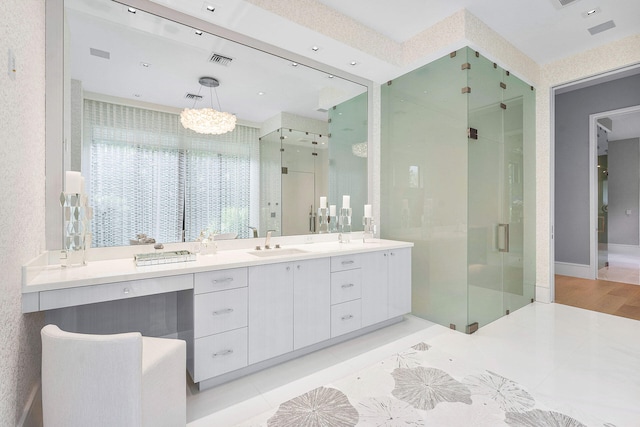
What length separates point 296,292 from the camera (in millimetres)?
2342

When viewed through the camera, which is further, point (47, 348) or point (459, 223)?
point (459, 223)

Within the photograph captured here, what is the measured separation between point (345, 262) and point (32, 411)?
2.12 meters

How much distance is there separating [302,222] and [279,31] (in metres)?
1.74

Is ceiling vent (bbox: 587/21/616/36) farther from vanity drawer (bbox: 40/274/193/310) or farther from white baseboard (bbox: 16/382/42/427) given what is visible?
white baseboard (bbox: 16/382/42/427)

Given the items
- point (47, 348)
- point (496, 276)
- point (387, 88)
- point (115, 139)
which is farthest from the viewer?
point (387, 88)

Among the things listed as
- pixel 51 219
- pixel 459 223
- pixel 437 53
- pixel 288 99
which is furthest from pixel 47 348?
pixel 437 53

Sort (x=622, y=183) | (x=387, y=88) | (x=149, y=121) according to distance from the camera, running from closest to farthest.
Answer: (x=149, y=121)
(x=387, y=88)
(x=622, y=183)

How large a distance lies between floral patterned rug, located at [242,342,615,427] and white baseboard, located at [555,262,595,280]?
4.06 metres

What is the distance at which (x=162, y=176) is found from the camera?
2.31m

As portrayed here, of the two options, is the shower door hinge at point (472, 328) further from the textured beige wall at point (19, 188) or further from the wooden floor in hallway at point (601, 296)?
the textured beige wall at point (19, 188)

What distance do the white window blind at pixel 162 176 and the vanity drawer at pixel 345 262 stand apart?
83 cm

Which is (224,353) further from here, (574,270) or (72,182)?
(574,270)

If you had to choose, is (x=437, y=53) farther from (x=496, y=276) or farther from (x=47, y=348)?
(x=47, y=348)

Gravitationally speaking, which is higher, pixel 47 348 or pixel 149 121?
pixel 149 121
